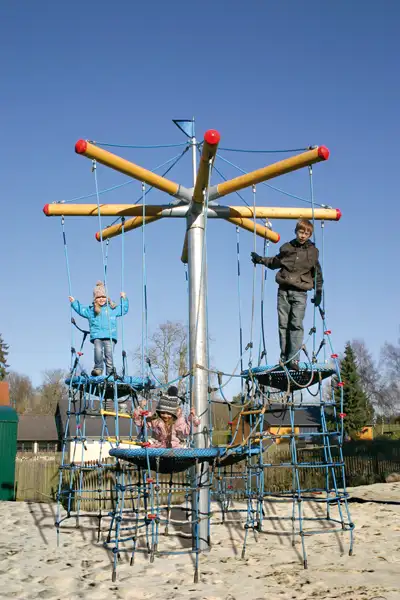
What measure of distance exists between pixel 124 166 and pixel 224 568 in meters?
4.26

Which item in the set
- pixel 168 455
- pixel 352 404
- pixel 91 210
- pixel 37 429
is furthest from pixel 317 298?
pixel 37 429

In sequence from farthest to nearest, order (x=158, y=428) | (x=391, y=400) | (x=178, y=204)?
(x=391, y=400)
(x=178, y=204)
(x=158, y=428)

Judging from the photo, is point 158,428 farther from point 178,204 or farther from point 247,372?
point 178,204

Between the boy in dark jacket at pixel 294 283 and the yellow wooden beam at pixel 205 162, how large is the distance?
3.09 ft

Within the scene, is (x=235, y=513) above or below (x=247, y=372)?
below

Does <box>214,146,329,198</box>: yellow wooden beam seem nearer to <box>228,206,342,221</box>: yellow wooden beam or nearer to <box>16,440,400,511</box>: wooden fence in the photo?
<box>228,206,342,221</box>: yellow wooden beam

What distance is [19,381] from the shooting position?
76375 millimetres

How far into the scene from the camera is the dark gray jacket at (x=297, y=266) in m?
6.92

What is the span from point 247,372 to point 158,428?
118cm

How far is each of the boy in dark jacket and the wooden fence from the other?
19.7ft

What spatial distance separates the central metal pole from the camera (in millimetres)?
6582

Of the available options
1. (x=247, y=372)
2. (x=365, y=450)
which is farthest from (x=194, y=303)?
(x=365, y=450)

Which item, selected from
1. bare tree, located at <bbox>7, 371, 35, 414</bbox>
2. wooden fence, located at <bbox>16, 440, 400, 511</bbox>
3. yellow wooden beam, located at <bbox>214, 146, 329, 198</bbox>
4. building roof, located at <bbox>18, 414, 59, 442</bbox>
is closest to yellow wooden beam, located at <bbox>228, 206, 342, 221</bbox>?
yellow wooden beam, located at <bbox>214, 146, 329, 198</bbox>

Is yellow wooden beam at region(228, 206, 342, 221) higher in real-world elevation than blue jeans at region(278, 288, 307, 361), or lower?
higher
